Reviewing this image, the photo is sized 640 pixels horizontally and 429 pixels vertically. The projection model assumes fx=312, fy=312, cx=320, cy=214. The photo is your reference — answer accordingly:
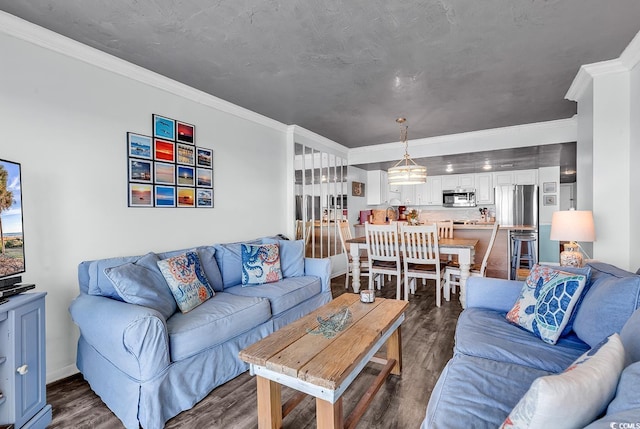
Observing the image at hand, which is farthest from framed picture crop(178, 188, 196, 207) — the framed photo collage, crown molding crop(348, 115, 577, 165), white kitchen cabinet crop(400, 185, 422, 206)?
white kitchen cabinet crop(400, 185, 422, 206)

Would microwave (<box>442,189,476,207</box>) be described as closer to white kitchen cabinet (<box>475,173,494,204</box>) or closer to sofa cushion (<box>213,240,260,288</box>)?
white kitchen cabinet (<box>475,173,494,204</box>)

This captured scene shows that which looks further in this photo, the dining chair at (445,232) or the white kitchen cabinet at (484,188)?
the white kitchen cabinet at (484,188)

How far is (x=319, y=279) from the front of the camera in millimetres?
3191

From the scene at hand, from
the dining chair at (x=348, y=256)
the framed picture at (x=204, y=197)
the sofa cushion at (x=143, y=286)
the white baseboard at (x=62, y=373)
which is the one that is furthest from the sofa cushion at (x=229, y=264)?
the dining chair at (x=348, y=256)

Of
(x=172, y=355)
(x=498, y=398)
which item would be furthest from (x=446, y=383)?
(x=172, y=355)

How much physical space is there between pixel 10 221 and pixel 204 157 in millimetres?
1728

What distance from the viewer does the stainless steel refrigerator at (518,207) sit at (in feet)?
20.3

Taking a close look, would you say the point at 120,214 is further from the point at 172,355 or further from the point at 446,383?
the point at 446,383

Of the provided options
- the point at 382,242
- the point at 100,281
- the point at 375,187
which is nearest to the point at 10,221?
the point at 100,281

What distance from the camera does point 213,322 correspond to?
6.55 feet

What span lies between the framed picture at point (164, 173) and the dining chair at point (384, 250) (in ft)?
7.40

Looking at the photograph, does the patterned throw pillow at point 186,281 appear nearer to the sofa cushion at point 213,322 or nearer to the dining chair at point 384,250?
the sofa cushion at point 213,322

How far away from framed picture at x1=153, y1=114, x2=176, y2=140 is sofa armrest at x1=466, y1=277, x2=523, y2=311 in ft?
9.15

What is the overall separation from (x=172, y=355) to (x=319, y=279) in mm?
1651
